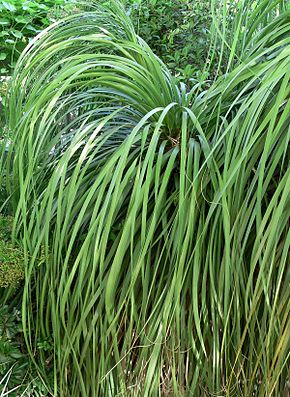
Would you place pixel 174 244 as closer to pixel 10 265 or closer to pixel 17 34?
pixel 10 265

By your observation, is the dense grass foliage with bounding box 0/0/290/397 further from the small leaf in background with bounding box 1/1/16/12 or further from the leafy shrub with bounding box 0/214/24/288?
the small leaf in background with bounding box 1/1/16/12

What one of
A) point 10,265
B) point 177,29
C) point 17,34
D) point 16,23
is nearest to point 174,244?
point 10,265

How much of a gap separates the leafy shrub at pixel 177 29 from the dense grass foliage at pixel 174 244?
1.36 ft

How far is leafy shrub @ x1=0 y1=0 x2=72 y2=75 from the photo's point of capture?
80.3 inches

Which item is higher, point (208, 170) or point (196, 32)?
point (196, 32)

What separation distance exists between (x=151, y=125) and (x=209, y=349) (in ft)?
1.52

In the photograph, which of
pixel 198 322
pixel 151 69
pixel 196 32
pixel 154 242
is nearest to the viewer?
pixel 198 322

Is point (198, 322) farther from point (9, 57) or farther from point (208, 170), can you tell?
point (9, 57)

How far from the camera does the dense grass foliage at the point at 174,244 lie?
1.03 meters

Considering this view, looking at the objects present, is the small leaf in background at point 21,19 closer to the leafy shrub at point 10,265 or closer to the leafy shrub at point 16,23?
the leafy shrub at point 16,23

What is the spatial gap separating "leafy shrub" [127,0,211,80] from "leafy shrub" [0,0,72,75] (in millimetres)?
395

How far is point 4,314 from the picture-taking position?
1.24 m

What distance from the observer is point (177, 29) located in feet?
5.45

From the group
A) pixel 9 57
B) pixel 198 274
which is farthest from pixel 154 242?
pixel 9 57
